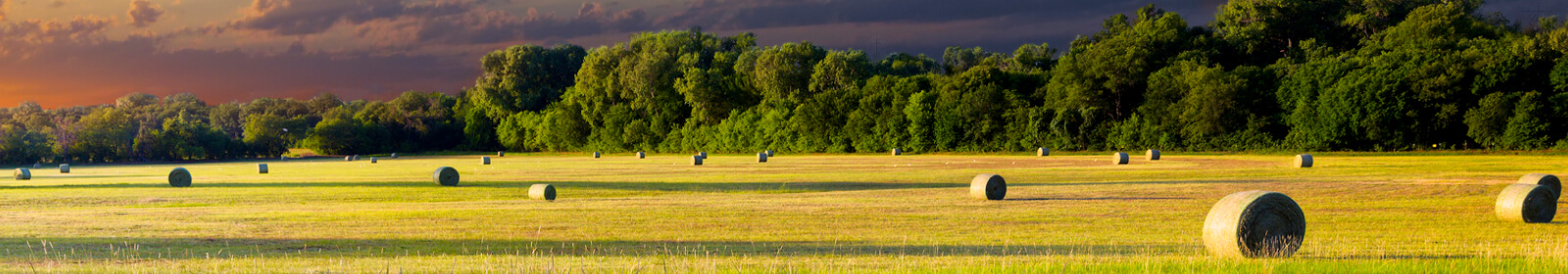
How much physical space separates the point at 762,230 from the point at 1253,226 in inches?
290

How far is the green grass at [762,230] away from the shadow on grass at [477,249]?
5cm

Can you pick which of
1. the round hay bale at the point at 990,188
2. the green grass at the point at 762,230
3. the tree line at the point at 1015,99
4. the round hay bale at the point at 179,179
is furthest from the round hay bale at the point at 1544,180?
the tree line at the point at 1015,99

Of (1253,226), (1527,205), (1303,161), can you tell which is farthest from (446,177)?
(1303,161)

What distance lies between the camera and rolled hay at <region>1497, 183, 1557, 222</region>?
736 inches

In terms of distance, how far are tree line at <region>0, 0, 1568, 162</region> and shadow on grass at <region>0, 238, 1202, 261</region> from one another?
197ft

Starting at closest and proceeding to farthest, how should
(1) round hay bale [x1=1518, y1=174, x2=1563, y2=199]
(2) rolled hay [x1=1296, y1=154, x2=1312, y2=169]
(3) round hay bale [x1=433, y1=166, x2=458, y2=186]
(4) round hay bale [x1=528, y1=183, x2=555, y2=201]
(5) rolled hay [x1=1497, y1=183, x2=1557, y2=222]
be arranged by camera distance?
(5) rolled hay [x1=1497, y1=183, x2=1557, y2=222]
(1) round hay bale [x1=1518, y1=174, x2=1563, y2=199]
(4) round hay bale [x1=528, y1=183, x2=555, y2=201]
(3) round hay bale [x1=433, y1=166, x2=458, y2=186]
(2) rolled hay [x1=1296, y1=154, x2=1312, y2=169]

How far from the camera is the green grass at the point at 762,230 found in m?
12.4

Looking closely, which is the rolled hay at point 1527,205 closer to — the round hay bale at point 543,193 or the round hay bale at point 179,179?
the round hay bale at point 543,193

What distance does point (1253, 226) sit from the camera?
13109mm

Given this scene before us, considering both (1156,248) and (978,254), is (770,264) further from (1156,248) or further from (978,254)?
(1156,248)

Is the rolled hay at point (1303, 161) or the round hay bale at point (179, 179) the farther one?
the rolled hay at point (1303, 161)

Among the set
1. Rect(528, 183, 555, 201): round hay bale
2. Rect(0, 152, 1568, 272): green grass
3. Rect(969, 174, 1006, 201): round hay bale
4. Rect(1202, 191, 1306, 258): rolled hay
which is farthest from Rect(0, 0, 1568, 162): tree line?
Rect(1202, 191, 1306, 258): rolled hay

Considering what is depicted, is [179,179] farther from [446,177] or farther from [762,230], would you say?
[762,230]

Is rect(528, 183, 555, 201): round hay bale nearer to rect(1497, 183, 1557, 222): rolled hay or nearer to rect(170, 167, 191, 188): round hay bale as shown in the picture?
rect(170, 167, 191, 188): round hay bale
